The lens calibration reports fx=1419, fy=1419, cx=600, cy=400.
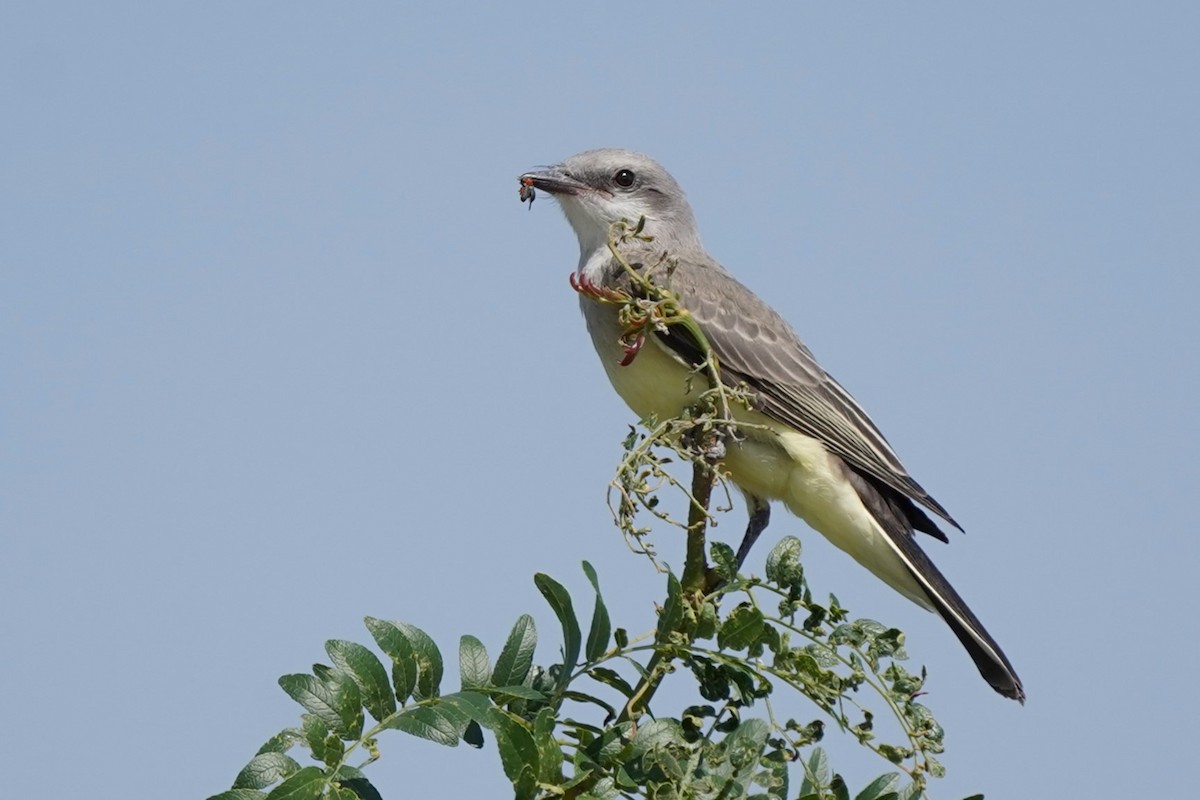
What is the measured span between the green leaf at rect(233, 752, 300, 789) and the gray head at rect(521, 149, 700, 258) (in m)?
4.08

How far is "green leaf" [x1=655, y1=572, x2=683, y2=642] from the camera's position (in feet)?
9.73

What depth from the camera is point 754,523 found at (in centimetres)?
615

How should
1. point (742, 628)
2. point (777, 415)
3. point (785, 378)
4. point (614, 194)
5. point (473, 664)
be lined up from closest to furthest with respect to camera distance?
1. point (473, 664)
2. point (742, 628)
3. point (777, 415)
4. point (785, 378)
5. point (614, 194)

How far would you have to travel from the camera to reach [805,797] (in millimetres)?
2775

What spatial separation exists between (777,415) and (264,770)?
3.58m

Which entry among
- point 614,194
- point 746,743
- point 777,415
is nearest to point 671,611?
point 746,743

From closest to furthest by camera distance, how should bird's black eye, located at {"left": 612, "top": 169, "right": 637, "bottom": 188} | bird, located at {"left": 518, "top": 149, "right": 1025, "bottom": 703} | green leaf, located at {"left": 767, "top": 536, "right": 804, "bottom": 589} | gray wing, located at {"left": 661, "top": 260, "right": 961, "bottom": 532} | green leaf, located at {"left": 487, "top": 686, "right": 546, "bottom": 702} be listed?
green leaf, located at {"left": 487, "top": 686, "right": 546, "bottom": 702} < green leaf, located at {"left": 767, "top": 536, "right": 804, "bottom": 589} < bird, located at {"left": 518, "top": 149, "right": 1025, "bottom": 703} < gray wing, located at {"left": 661, "top": 260, "right": 961, "bottom": 532} < bird's black eye, located at {"left": 612, "top": 169, "right": 637, "bottom": 188}

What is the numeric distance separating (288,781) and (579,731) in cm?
61

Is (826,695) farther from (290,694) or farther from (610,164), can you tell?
(610,164)

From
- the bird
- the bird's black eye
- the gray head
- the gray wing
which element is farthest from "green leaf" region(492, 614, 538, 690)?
the bird's black eye

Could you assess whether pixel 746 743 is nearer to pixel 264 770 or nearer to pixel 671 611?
pixel 671 611

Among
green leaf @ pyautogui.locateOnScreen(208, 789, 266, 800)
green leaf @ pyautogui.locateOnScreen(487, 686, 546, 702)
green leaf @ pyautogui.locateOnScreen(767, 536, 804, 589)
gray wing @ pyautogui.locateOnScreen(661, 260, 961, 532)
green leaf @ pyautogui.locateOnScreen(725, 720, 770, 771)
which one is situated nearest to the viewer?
green leaf @ pyautogui.locateOnScreen(208, 789, 266, 800)

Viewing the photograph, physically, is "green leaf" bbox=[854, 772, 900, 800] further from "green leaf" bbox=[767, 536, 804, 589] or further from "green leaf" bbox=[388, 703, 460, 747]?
"green leaf" bbox=[388, 703, 460, 747]

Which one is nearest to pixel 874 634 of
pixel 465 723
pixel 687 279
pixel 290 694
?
pixel 465 723
